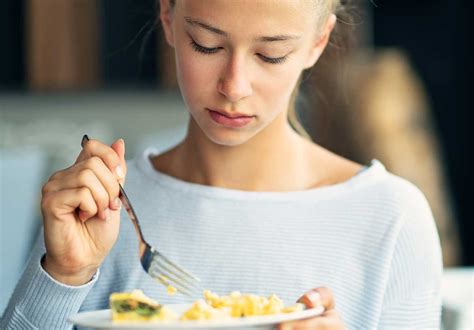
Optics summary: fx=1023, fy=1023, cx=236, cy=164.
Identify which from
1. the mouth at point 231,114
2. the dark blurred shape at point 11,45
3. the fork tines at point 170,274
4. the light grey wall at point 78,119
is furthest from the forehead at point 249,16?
the dark blurred shape at point 11,45

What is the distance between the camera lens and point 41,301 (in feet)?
4.94

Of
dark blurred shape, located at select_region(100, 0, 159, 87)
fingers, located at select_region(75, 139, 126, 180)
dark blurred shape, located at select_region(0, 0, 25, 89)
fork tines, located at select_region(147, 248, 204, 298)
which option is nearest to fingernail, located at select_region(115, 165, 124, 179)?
fingers, located at select_region(75, 139, 126, 180)

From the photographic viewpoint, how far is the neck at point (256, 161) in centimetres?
179

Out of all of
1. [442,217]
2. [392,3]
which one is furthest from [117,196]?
[392,3]

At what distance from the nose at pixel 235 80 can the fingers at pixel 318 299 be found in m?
0.32

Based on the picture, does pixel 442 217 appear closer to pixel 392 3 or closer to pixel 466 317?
pixel 392 3

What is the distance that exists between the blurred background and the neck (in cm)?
303

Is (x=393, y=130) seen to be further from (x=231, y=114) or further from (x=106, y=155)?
(x=106, y=155)

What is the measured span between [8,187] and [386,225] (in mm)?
2140

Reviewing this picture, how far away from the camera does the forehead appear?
57.0 inches

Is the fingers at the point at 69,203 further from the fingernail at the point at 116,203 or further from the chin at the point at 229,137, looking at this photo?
the chin at the point at 229,137

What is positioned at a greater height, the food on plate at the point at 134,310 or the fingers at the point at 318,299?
the food on plate at the point at 134,310

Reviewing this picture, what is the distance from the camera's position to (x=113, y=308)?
118 cm

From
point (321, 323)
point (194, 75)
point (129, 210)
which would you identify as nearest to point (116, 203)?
point (129, 210)
